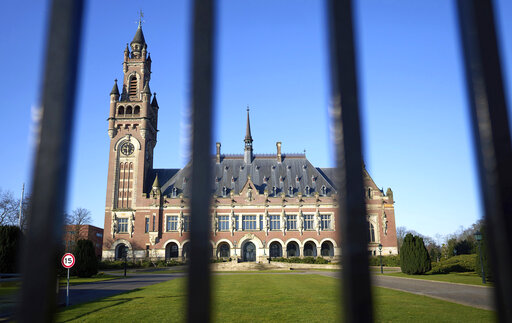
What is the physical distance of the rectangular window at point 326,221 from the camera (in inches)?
1887

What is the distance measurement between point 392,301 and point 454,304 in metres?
1.59

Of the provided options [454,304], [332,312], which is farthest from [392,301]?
[332,312]

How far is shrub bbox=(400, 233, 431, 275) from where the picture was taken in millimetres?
24147

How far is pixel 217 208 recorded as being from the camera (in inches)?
1868

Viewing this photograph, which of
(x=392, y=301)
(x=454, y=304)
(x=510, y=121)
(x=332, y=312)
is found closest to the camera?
(x=510, y=121)

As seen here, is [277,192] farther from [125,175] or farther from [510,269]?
[510,269]

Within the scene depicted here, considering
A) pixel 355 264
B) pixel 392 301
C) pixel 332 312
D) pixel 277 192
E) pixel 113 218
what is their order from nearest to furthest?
pixel 355 264 → pixel 332 312 → pixel 392 301 → pixel 113 218 → pixel 277 192

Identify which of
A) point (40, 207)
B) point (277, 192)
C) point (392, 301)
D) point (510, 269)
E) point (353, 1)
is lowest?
point (392, 301)

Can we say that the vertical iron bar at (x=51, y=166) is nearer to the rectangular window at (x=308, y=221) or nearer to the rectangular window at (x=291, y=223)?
the rectangular window at (x=291, y=223)

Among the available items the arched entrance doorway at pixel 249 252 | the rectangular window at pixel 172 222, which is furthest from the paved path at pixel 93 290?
the arched entrance doorway at pixel 249 252

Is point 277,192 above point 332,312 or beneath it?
above

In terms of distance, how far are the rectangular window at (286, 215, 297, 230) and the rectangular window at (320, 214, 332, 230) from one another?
345 cm

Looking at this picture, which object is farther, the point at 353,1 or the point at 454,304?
the point at 454,304

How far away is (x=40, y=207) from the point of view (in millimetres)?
1117
